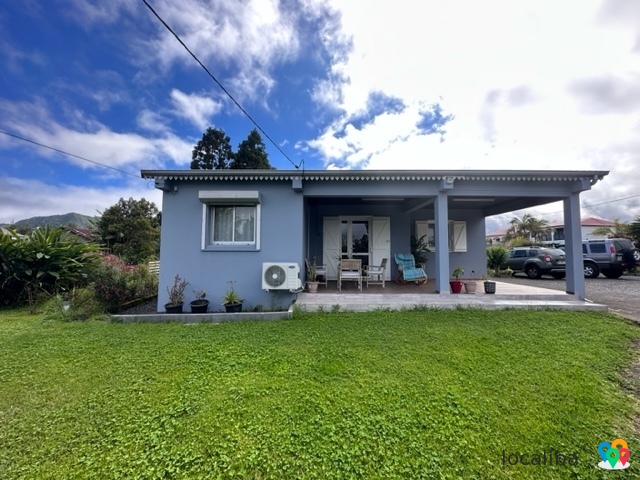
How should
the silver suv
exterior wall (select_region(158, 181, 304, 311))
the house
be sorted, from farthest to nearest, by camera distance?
the silver suv, exterior wall (select_region(158, 181, 304, 311)), the house

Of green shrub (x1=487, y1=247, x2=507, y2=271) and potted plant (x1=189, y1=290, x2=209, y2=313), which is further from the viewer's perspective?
green shrub (x1=487, y1=247, x2=507, y2=271)

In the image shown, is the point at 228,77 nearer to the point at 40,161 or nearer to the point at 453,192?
the point at 453,192

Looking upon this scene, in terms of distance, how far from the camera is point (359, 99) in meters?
9.61

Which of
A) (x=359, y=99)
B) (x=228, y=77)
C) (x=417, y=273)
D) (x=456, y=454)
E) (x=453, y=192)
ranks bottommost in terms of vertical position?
(x=456, y=454)

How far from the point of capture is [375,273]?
746 cm

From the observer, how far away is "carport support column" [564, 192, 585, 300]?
238 inches

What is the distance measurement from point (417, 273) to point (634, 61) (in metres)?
7.31

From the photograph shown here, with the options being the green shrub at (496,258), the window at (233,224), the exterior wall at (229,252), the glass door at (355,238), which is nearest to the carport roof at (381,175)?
the exterior wall at (229,252)

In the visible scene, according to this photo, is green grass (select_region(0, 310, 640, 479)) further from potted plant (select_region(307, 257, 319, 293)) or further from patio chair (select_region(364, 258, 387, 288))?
patio chair (select_region(364, 258, 387, 288))

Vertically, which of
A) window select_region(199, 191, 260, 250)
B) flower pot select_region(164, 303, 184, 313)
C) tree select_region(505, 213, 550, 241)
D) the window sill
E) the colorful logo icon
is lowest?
the colorful logo icon

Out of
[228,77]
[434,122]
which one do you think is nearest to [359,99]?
[434,122]

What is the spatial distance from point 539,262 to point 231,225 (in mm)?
13757

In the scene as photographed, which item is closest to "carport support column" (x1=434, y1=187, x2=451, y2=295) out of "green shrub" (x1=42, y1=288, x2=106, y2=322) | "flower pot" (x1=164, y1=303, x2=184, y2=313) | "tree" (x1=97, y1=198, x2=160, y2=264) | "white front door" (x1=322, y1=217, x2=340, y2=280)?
"white front door" (x1=322, y1=217, x2=340, y2=280)

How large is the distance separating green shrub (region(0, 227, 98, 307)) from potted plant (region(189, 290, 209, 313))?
4.72 m
